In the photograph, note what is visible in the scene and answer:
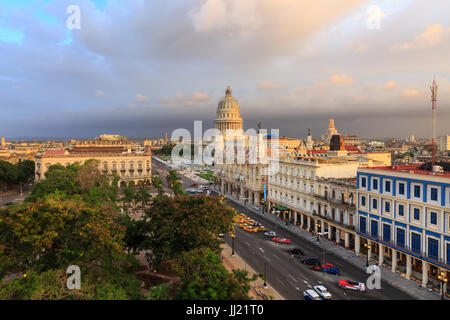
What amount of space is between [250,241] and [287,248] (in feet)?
20.7

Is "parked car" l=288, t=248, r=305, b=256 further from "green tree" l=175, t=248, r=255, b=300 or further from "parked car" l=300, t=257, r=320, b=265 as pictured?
"green tree" l=175, t=248, r=255, b=300

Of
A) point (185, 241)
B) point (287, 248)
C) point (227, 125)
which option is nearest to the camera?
point (185, 241)

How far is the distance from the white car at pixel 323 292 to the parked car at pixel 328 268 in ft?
17.5

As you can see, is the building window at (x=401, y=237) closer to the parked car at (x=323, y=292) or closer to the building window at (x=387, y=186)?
the building window at (x=387, y=186)

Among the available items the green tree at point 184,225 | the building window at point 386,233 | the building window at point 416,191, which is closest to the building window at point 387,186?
the building window at point 416,191

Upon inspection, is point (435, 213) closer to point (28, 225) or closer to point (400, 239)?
point (400, 239)

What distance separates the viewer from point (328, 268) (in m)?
37.9

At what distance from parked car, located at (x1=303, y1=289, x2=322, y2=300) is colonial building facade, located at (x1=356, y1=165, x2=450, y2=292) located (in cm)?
1221

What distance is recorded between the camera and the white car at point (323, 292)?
102 feet

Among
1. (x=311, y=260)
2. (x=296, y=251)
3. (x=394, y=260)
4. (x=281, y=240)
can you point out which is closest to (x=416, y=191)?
(x=394, y=260)

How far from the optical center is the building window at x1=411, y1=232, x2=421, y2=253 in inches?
1351
